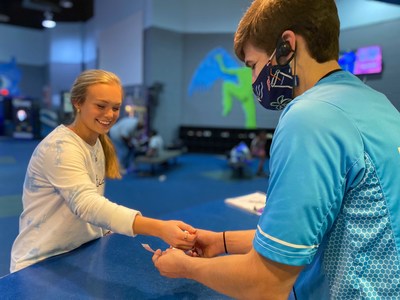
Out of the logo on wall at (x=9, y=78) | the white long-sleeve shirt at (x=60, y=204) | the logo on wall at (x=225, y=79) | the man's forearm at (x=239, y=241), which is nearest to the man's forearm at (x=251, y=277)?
the man's forearm at (x=239, y=241)

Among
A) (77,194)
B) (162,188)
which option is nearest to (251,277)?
(77,194)

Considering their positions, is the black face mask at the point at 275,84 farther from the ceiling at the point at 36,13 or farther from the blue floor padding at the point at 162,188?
the ceiling at the point at 36,13

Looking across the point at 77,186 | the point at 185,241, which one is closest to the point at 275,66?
the point at 185,241

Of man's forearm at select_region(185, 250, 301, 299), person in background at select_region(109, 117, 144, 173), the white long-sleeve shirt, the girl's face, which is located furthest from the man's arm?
person in background at select_region(109, 117, 144, 173)

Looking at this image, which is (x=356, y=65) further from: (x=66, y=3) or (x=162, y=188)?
(x=66, y=3)

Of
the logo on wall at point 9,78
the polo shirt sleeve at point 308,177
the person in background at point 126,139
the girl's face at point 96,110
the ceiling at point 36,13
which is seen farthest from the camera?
the logo on wall at point 9,78

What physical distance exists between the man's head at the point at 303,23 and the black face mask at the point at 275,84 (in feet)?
0.15

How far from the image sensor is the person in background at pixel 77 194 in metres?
1.02

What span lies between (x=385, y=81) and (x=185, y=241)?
1.29 meters

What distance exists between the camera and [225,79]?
998 centimetres

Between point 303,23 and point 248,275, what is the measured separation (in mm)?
489

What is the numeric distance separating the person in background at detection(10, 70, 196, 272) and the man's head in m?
0.65

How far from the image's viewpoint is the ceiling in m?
12.6

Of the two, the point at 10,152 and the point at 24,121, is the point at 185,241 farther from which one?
the point at 24,121
